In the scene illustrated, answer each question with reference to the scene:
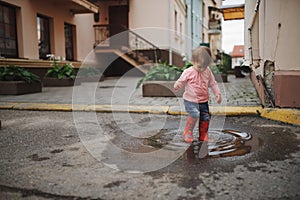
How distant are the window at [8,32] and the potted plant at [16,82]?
2233 millimetres

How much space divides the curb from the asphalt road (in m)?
0.18

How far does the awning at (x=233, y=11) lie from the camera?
10328 millimetres

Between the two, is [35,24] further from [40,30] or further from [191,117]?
[191,117]

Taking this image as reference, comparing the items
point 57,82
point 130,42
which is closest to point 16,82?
point 57,82

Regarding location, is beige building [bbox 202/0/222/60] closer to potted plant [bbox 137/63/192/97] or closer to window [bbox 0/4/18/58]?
window [bbox 0/4/18/58]

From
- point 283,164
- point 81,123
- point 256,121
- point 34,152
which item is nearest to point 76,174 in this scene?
→ point 34,152

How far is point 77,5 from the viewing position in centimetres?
1284

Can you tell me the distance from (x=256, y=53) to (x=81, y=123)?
13.0 ft

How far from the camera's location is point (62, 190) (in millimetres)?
1959

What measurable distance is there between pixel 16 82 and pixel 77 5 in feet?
22.3

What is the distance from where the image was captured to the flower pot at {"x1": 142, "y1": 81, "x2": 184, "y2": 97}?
638 cm

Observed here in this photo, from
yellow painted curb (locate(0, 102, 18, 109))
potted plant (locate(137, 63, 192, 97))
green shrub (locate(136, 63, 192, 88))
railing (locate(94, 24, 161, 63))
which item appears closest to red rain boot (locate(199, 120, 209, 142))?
potted plant (locate(137, 63, 192, 97))

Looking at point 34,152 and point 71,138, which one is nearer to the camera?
point 34,152

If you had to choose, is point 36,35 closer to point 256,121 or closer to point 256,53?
point 256,53
